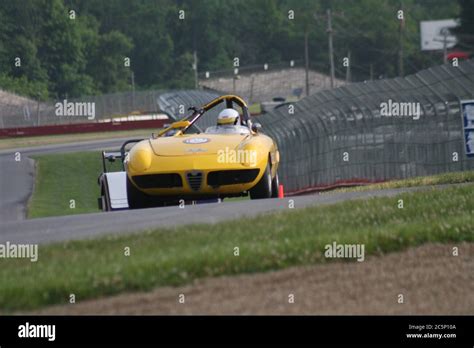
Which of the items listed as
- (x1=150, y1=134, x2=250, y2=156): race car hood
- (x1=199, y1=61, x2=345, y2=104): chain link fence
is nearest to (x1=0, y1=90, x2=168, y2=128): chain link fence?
(x1=199, y1=61, x2=345, y2=104): chain link fence

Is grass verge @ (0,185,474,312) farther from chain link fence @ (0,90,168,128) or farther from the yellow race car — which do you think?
chain link fence @ (0,90,168,128)

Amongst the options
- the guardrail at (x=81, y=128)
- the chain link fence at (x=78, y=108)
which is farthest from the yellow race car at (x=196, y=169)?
the guardrail at (x=81, y=128)

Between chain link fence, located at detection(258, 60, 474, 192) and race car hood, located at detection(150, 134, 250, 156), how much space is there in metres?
9.67

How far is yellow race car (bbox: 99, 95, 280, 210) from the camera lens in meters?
14.7

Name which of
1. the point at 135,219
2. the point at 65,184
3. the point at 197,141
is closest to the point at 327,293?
the point at 135,219

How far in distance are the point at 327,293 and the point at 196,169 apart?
624cm

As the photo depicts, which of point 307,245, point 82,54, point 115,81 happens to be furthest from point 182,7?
point 307,245

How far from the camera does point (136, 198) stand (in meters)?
15.2

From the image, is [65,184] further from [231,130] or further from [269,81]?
[269,81]

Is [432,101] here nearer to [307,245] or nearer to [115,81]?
[307,245]

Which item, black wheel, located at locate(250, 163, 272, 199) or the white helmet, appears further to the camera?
the white helmet

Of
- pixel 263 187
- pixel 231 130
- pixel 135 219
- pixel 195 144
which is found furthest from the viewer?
pixel 231 130

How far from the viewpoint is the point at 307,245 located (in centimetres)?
981

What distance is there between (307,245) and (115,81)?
249ft
